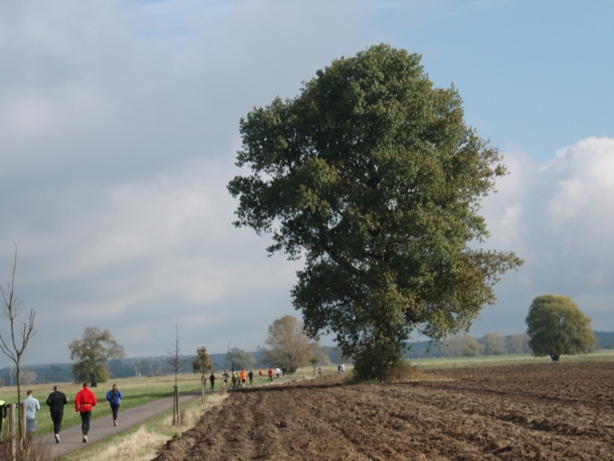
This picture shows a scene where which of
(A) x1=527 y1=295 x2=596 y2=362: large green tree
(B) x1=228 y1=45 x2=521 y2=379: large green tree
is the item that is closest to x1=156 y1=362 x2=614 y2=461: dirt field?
(B) x1=228 y1=45 x2=521 y2=379: large green tree

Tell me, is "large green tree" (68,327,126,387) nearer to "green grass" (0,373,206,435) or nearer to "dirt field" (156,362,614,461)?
"green grass" (0,373,206,435)

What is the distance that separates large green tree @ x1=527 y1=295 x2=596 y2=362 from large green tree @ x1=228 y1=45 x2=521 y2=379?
60054mm

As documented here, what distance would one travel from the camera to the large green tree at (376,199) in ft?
128

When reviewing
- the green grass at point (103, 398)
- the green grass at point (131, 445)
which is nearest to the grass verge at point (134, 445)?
the green grass at point (131, 445)

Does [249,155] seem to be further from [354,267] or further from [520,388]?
[520,388]

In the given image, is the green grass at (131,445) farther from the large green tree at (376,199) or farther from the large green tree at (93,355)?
the large green tree at (93,355)

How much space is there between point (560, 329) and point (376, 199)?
67.2 meters

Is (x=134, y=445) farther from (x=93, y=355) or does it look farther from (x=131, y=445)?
(x=93, y=355)

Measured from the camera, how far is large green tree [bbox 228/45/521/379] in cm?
3897

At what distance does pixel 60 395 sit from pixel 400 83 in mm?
24515

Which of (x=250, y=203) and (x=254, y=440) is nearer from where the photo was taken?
(x=254, y=440)

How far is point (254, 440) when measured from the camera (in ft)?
66.7

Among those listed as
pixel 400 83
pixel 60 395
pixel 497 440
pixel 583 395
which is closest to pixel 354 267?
pixel 400 83

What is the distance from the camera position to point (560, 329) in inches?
3895
